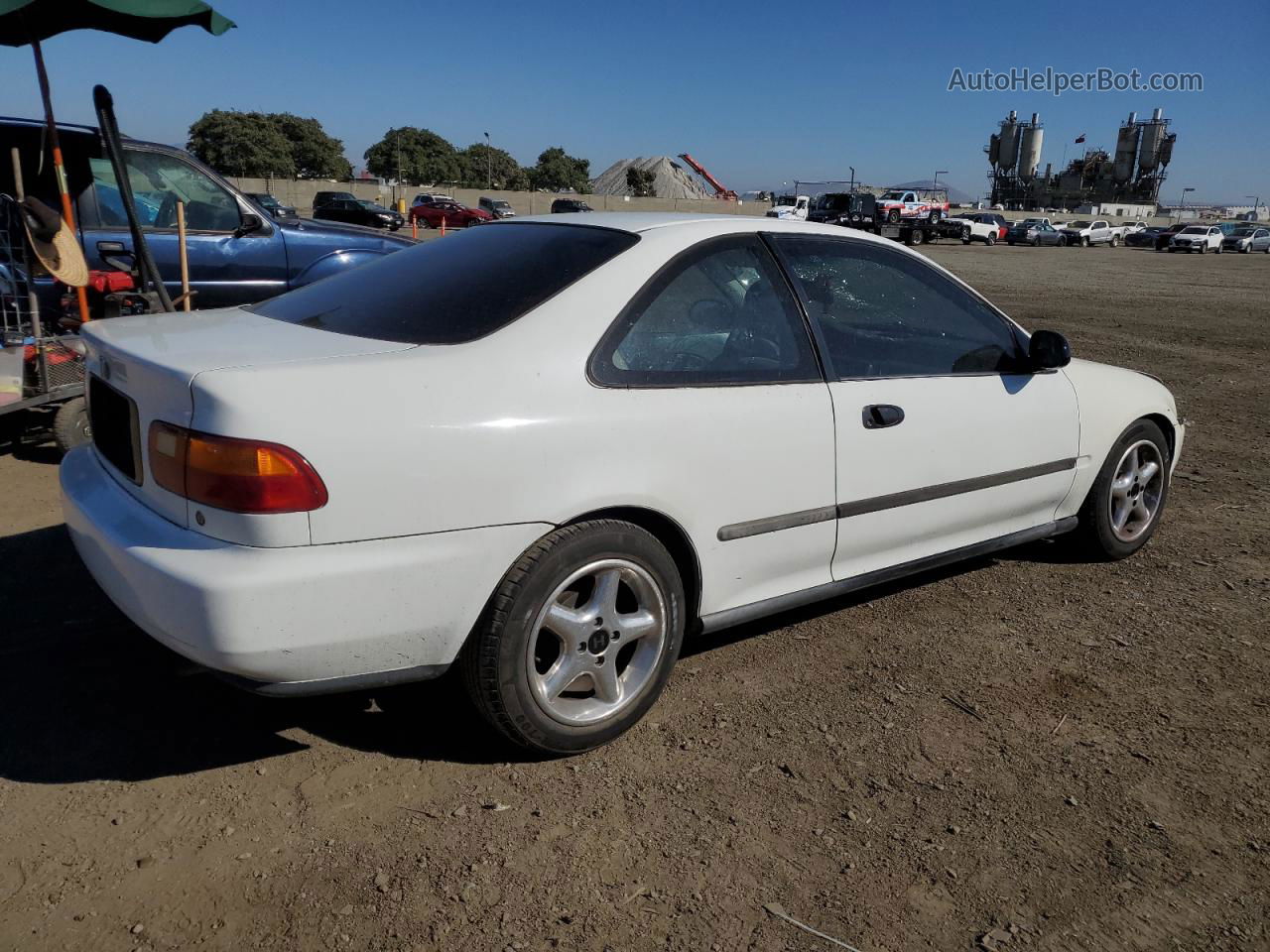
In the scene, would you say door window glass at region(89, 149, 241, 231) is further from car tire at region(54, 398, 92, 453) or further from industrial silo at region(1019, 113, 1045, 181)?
industrial silo at region(1019, 113, 1045, 181)

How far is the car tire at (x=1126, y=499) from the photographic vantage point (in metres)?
4.25

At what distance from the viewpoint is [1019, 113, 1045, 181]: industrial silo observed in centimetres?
10631

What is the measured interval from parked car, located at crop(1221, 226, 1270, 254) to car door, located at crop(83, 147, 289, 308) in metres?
52.2

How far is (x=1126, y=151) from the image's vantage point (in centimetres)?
10438

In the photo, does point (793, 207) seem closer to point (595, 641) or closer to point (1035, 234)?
point (1035, 234)

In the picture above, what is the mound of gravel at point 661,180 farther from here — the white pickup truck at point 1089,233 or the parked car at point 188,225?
the parked car at point 188,225

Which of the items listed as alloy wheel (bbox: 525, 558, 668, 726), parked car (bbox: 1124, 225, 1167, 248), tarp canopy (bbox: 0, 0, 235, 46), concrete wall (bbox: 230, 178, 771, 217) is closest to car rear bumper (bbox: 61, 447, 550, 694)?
alloy wheel (bbox: 525, 558, 668, 726)

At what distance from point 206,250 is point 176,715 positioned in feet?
A: 15.2

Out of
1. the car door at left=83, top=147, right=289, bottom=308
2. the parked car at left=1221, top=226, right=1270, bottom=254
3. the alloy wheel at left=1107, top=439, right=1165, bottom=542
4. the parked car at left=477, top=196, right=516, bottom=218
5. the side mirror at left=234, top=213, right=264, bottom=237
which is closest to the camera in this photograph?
the alloy wheel at left=1107, top=439, right=1165, bottom=542

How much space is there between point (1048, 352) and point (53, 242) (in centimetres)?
490

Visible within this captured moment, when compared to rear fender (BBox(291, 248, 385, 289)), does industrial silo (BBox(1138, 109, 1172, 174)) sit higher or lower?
higher

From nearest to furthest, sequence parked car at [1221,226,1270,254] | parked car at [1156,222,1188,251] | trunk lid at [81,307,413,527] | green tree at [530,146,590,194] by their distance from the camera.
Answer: trunk lid at [81,307,413,527]
parked car at [1156,222,1188,251]
parked car at [1221,226,1270,254]
green tree at [530,146,590,194]

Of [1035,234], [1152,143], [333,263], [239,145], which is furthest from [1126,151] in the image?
[333,263]

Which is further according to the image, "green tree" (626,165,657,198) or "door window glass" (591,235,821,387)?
"green tree" (626,165,657,198)
